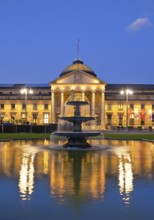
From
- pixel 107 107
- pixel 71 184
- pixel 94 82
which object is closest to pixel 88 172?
pixel 71 184

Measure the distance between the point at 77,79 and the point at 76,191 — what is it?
8744cm

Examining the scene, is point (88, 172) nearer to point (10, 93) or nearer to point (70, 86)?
point (70, 86)

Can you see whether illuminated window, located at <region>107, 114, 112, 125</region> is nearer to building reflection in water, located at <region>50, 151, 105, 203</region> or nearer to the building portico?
the building portico

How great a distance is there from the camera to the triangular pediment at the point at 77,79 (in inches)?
3831

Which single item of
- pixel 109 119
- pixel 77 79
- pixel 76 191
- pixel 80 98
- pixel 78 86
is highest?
pixel 77 79

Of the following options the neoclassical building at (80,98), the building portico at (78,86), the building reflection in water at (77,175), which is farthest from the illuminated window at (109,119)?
the building reflection in water at (77,175)

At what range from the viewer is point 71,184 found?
11625mm

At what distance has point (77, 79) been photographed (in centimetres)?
9738

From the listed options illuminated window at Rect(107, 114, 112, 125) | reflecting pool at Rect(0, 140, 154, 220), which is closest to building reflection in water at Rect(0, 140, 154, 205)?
reflecting pool at Rect(0, 140, 154, 220)

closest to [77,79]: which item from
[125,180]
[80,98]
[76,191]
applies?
[80,98]

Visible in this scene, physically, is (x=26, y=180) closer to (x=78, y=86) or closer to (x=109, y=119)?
(x=78, y=86)

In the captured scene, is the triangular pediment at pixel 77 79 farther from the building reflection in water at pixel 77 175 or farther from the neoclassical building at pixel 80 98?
the building reflection in water at pixel 77 175

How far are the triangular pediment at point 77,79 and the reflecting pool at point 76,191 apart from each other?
8144 centimetres

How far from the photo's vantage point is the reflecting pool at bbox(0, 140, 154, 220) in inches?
328
